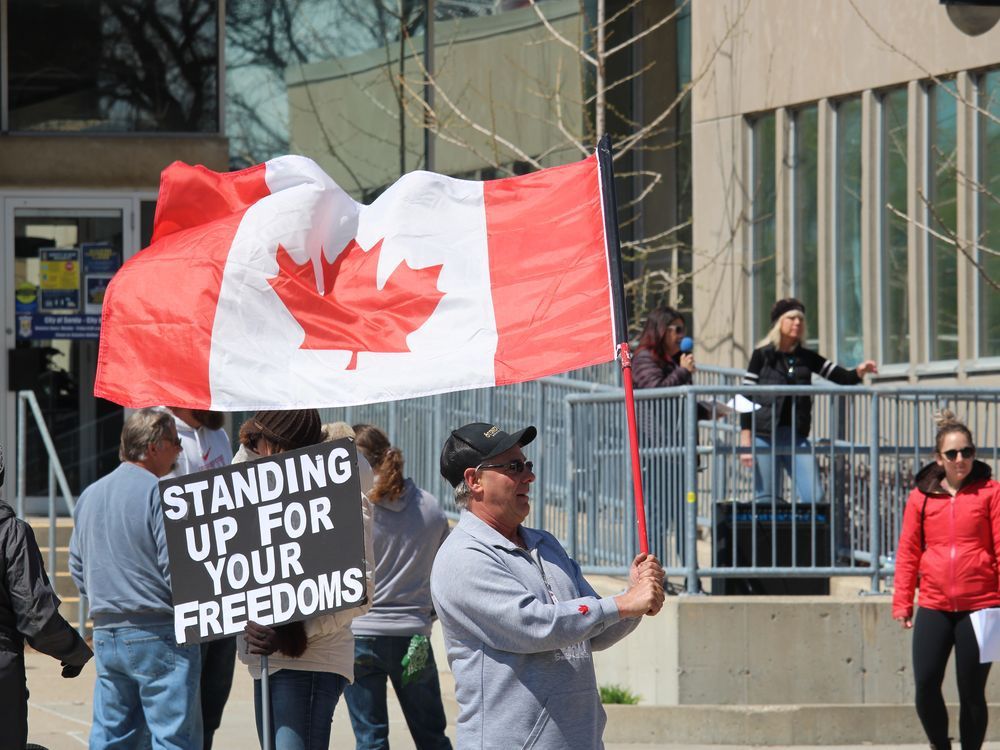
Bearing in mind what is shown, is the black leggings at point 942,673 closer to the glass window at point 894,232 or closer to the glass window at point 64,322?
the glass window at point 894,232

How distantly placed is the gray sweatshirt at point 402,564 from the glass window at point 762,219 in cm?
922

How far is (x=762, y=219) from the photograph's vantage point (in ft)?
55.9

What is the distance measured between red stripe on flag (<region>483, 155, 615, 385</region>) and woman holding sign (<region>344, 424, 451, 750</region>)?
1983mm

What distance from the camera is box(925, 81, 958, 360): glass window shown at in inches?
571

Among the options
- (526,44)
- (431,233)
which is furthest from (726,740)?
(526,44)

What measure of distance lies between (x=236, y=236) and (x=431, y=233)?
A: 0.70m

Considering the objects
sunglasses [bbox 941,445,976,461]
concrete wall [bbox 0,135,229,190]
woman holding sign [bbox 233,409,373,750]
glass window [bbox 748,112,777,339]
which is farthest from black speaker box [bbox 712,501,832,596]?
concrete wall [bbox 0,135,229,190]

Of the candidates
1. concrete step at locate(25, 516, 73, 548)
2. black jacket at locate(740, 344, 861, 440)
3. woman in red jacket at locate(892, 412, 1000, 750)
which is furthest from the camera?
concrete step at locate(25, 516, 73, 548)

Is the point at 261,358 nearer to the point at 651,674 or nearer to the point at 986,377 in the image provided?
the point at 651,674

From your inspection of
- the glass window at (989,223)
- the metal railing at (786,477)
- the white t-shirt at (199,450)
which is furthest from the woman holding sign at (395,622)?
the glass window at (989,223)

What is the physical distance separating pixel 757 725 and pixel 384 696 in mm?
3134

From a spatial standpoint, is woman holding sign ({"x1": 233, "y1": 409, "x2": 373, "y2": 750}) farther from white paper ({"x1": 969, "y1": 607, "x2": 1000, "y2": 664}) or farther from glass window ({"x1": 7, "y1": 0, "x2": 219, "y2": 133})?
glass window ({"x1": 7, "y1": 0, "x2": 219, "y2": 133})

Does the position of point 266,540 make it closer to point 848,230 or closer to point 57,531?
point 57,531

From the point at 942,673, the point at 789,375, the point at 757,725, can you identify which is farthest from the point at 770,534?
the point at 942,673
